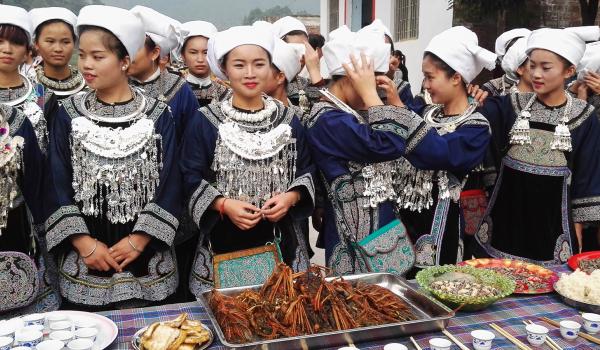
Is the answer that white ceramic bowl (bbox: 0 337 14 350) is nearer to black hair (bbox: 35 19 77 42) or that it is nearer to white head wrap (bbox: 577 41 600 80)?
black hair (bbox: 35 19 77 42)

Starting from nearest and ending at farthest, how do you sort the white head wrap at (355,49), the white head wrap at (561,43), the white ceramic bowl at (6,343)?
the white ceramic bowl at (6,343) < the white head wrap at (355,49) < the white head wrap at (561,43)

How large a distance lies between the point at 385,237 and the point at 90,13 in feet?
5.03

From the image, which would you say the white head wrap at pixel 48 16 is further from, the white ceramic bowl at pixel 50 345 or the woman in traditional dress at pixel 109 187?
the white ceramic bowl at pixel 50 345

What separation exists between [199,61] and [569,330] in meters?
3.16

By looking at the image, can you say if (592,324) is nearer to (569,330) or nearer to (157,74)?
(569,330)

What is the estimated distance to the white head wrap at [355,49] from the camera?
258 centimetres

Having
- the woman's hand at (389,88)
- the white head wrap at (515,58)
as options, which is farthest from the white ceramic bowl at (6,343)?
the white head wrap at (515,58)

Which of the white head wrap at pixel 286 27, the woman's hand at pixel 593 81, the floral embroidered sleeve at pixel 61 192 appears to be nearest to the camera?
the floral embroidered sleeve at pixel 61 192

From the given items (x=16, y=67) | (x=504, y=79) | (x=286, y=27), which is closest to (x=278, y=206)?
(x=16, y=67)

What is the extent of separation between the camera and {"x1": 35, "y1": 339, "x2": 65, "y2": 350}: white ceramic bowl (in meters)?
1.60

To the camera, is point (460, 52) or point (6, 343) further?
point (460, 52)

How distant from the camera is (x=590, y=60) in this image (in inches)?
158

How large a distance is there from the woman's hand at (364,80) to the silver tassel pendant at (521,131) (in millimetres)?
928

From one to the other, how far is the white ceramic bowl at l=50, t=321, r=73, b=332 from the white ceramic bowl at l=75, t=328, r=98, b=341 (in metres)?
0.04
